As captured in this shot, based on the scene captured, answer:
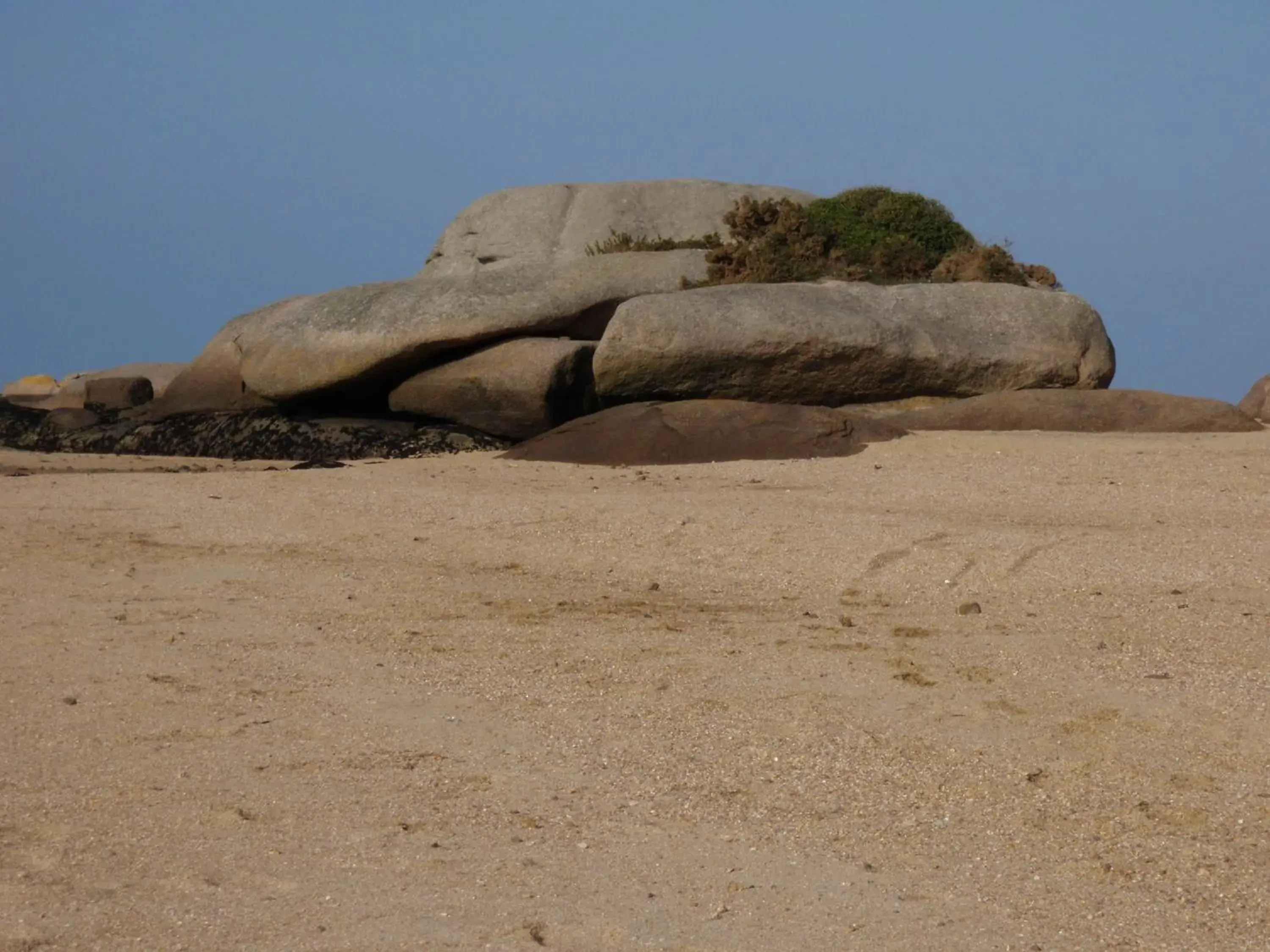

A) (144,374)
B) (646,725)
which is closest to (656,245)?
(144,374)

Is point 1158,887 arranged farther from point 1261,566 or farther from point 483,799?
point 1261,566

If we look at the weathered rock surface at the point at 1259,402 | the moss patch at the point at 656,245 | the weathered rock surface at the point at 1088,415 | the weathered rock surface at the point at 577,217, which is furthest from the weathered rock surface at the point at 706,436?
the weathered rock surface at the point at 577,217

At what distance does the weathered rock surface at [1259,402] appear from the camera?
14.1 meters

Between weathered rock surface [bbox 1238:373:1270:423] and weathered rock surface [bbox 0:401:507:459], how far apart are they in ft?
22.8

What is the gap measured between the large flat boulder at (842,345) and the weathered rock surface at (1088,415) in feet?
4.05

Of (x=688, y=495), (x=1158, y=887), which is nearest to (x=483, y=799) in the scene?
(x=1158, y=887)

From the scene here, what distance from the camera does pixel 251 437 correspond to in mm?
15383

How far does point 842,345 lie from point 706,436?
247cm

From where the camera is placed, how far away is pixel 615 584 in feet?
25.2

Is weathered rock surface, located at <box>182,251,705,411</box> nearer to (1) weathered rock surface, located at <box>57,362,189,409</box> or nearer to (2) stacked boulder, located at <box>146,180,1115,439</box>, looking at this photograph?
(2) stacked boulder, located at <box>146,180,1115,439</box>

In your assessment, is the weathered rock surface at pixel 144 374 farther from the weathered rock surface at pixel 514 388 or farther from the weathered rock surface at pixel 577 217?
the weathered rock surface at pixel 514 388

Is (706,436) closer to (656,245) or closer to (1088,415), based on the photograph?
(1088,415)

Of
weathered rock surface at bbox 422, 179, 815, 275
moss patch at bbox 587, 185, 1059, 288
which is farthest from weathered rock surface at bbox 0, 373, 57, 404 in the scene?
moss patch at bbox 587, 185, 1059, 288

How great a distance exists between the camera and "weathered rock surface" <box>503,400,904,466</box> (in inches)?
461
